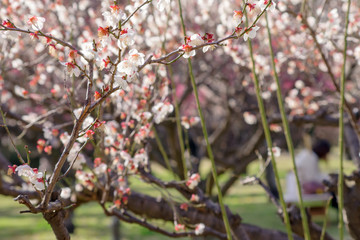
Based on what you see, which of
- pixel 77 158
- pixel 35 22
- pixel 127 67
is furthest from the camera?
pixel 77 158

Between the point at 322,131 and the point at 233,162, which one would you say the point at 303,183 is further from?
the point at 322,131

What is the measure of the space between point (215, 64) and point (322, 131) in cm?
909

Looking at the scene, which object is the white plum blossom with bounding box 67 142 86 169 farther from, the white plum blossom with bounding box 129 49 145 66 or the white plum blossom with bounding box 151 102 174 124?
the white plum blossom with bounding box 129 49 145 66

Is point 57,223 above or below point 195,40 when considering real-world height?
below

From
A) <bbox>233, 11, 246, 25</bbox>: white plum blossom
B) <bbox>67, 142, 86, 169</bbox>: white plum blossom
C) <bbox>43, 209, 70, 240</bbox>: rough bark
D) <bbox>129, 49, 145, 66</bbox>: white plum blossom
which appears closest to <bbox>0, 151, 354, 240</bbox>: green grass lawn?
<bbox>67, 142, 86, 169</bbox>: white plum blossom

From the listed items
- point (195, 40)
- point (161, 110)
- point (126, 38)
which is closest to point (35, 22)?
point (126, 38)

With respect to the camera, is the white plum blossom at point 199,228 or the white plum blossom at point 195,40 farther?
the white plum blossom at point 199,228

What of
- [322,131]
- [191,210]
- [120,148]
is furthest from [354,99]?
[322,131]

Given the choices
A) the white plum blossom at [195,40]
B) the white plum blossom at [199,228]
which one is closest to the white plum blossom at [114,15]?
the white plum blossom at [195,40]

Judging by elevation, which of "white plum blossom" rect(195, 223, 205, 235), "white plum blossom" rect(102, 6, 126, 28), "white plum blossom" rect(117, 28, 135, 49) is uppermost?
"white plum blossom" rect(102, 6, 126, 28)

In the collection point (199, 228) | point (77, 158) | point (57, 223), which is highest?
point (77, 158)

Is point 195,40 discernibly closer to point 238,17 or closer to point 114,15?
point 238,17

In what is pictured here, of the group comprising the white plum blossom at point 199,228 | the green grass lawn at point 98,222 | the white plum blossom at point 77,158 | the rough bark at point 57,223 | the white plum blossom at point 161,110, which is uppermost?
the white plum blossom at point 161,110

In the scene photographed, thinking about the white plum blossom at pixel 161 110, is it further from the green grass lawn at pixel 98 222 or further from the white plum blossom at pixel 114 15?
the green grass lawn at pixel 98 222
